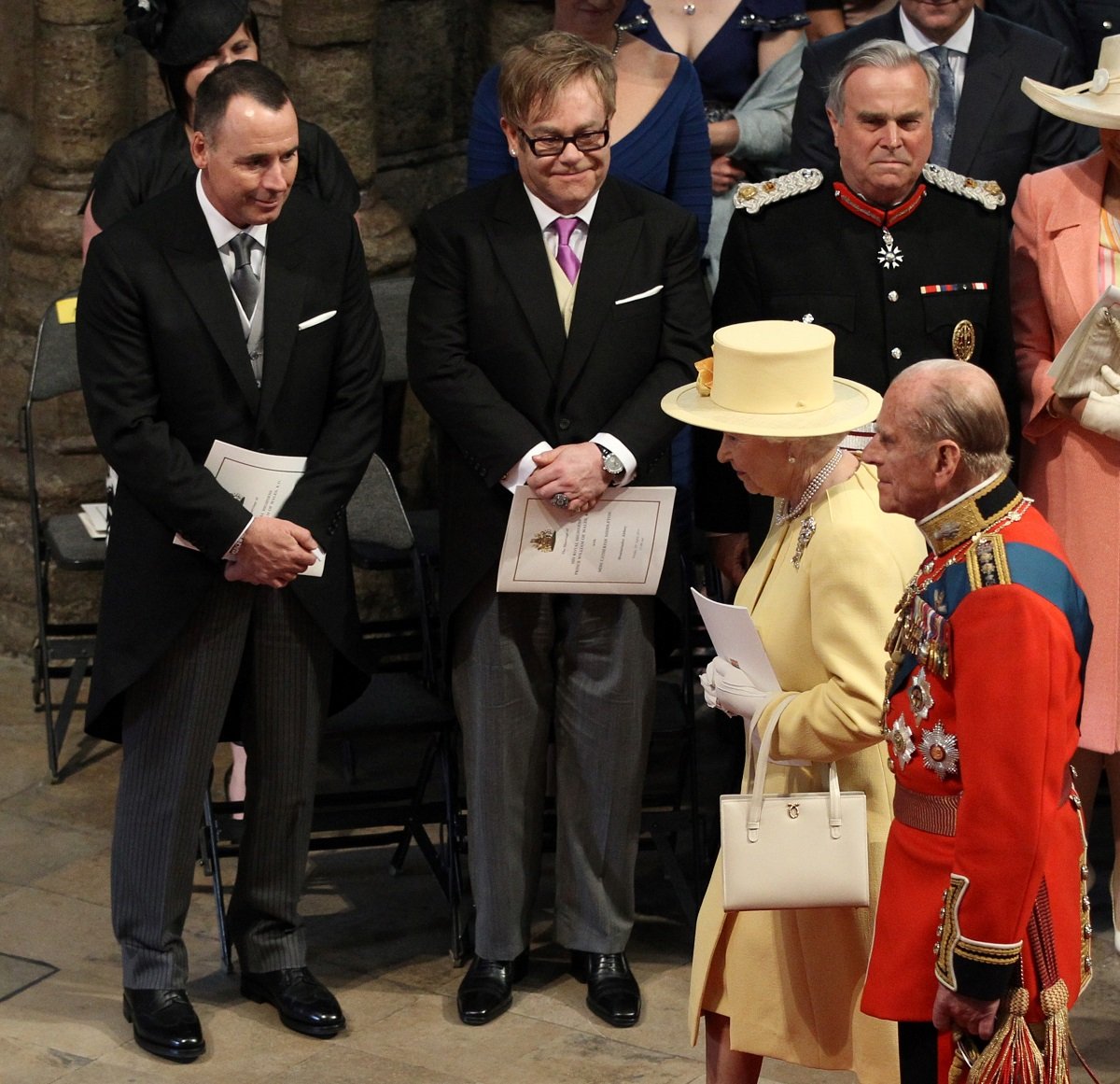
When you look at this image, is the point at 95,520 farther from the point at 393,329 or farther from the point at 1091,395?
the point at 1091,395

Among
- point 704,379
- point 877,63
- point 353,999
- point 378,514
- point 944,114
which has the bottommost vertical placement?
point 353,999

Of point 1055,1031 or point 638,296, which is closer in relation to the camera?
point 1055,1031

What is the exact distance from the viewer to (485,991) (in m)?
4.52

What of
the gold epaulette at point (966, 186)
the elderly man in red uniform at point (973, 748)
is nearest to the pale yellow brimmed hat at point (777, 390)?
the elderly man in red uniform at point (973, 748)

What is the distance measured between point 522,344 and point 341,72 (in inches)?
87.3

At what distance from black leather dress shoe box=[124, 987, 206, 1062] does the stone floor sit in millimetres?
31

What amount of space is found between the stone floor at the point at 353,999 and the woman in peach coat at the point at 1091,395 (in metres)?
0.64

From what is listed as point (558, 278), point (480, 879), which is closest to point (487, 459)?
point (558, 278)

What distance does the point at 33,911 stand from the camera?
499 cm

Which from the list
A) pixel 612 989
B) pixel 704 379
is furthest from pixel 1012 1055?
pixel 612 989

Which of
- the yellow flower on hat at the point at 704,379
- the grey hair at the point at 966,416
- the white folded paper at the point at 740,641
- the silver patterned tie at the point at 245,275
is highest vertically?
the grey hair at the point at 966,416

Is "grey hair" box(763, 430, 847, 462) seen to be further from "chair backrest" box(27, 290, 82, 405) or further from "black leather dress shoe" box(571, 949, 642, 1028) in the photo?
"chair backrest" box(27, 290, 82, 405)

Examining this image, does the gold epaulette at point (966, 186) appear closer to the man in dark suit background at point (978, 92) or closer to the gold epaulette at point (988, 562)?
the man in dark suit background at point (978, 92)

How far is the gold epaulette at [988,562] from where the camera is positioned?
2867mm
